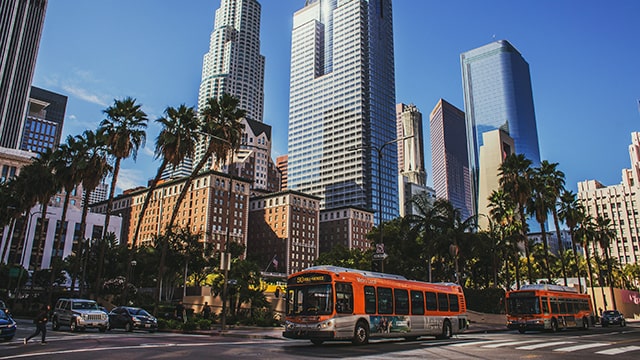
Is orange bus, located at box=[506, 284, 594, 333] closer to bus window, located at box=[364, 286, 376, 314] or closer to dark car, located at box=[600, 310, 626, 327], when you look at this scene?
dark car, located at box=[600, 310, 626, 327]

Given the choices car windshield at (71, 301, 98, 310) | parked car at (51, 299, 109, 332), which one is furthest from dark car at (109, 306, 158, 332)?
car windshield at (71, 301, 98, 310)

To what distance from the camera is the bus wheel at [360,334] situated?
18.7 m

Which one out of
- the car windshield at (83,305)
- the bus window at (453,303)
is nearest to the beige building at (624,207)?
the bus window at (453,303)

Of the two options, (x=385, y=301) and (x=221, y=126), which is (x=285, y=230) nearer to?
(x=221, y=126)

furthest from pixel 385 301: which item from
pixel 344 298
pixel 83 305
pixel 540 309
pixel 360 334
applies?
pixel 83 305

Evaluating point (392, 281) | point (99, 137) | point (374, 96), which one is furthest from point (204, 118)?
point (374, 96)

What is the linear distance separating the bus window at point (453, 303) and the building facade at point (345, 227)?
446ft

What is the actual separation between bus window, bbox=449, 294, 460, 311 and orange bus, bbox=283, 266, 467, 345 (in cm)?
270

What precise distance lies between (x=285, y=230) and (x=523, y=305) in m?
120

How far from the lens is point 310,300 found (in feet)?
61.5

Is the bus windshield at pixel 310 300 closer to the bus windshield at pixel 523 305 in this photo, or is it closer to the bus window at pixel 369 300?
the bus window at pixel 369 300

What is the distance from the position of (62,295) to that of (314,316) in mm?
45730

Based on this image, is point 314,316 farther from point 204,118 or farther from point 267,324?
point 204,118

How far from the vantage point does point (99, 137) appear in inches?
A: 1623
